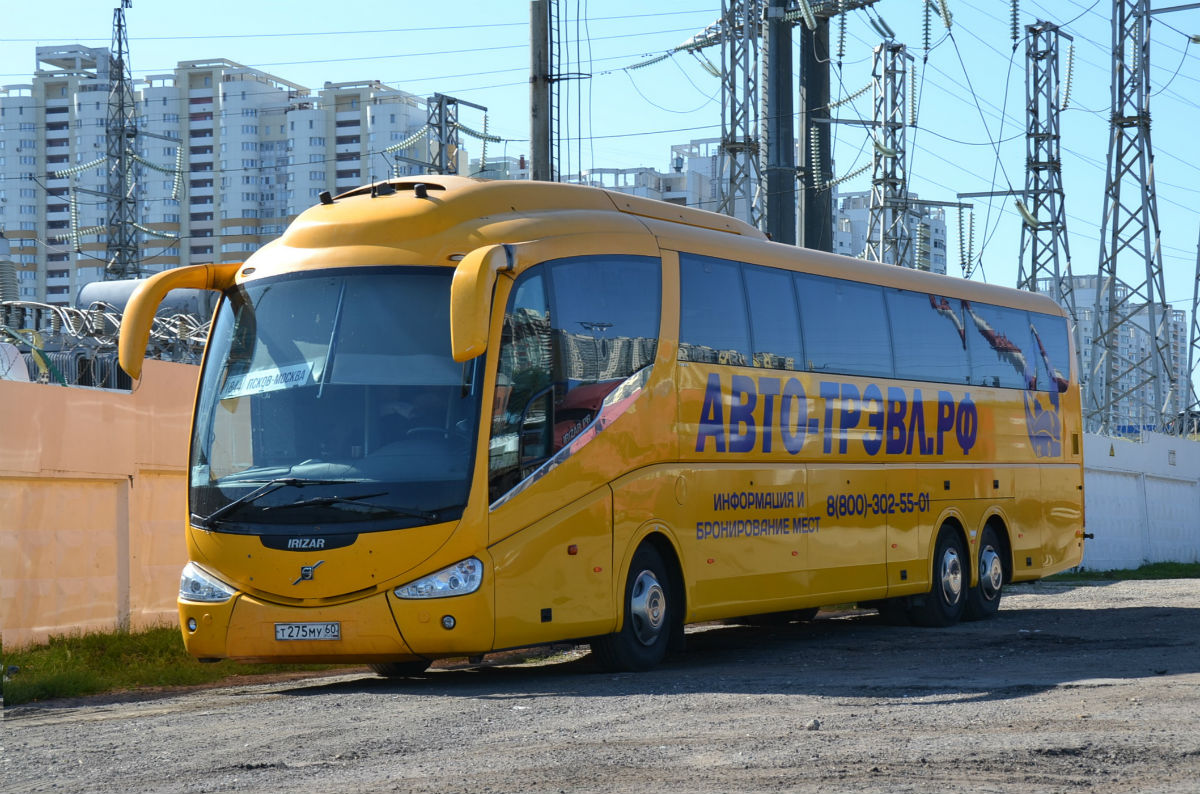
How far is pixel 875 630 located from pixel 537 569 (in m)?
6.76

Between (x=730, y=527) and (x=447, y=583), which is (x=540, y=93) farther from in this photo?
(x=447, y=583)

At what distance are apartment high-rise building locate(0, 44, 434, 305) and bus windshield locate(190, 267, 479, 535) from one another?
156 meters

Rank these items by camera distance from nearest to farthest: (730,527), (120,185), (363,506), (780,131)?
(363,506), (730,527), (780,131), (120,185)

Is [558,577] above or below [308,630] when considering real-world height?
above

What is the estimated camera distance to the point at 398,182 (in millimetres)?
12672

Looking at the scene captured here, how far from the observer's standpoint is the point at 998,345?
18844mm

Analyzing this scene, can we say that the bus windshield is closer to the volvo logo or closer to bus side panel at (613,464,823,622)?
the volvo logo

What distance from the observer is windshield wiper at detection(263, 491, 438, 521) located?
10867 mm

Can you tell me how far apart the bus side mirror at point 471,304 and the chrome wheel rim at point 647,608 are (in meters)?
2.80

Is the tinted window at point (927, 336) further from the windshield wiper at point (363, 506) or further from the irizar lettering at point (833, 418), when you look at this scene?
the windshield wiper at point (363, 506)

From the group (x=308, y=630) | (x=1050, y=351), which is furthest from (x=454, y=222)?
(x=1050, y=351)

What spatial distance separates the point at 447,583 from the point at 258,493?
1.50m

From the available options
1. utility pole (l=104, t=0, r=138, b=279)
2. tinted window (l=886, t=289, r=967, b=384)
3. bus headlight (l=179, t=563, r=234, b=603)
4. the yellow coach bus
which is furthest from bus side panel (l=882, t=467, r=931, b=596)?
utility pole (l=104, t=0, r=138, b=279)

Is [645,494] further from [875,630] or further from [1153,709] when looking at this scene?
[875,630]
